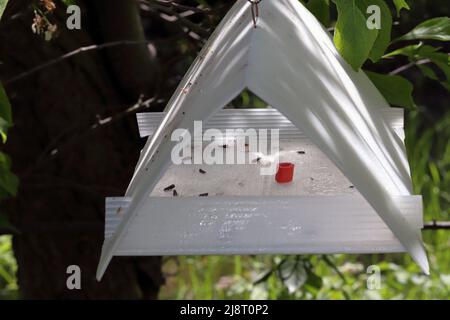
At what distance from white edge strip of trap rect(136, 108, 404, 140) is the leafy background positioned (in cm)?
5

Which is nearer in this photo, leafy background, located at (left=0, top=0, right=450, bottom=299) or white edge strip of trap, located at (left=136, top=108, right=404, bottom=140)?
leafy background, located at (left=0, top=0, right=450, bottom=299)

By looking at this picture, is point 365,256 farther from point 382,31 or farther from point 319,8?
point 382,31

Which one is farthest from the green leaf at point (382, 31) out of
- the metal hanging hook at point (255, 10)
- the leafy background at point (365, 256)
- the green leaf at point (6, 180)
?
the green leaf at point (6, 180)

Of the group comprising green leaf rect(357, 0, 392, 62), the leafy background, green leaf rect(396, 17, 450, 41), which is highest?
green leaf rect(357, 0, 392, 62)

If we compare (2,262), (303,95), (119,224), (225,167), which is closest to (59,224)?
(225,167)

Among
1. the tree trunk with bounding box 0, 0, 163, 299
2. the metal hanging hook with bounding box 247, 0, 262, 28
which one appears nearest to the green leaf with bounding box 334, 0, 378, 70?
the metal hanging hook with bounding box 247, 0, 262, 28

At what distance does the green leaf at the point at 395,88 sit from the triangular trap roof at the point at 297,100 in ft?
0.62

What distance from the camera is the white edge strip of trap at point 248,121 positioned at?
1722 mm

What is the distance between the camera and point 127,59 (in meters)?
2.50

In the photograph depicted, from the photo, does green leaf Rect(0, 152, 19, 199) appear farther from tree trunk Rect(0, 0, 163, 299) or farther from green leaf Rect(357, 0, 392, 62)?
green leaf Rect(357, 0, 392, 62)

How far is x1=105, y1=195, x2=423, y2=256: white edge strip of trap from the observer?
1.35m

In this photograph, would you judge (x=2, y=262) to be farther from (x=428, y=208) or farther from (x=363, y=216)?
(x=363, y=216)

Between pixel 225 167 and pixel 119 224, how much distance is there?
51 centimetres

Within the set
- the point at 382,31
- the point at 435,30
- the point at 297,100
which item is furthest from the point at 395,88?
the point at 297,100
